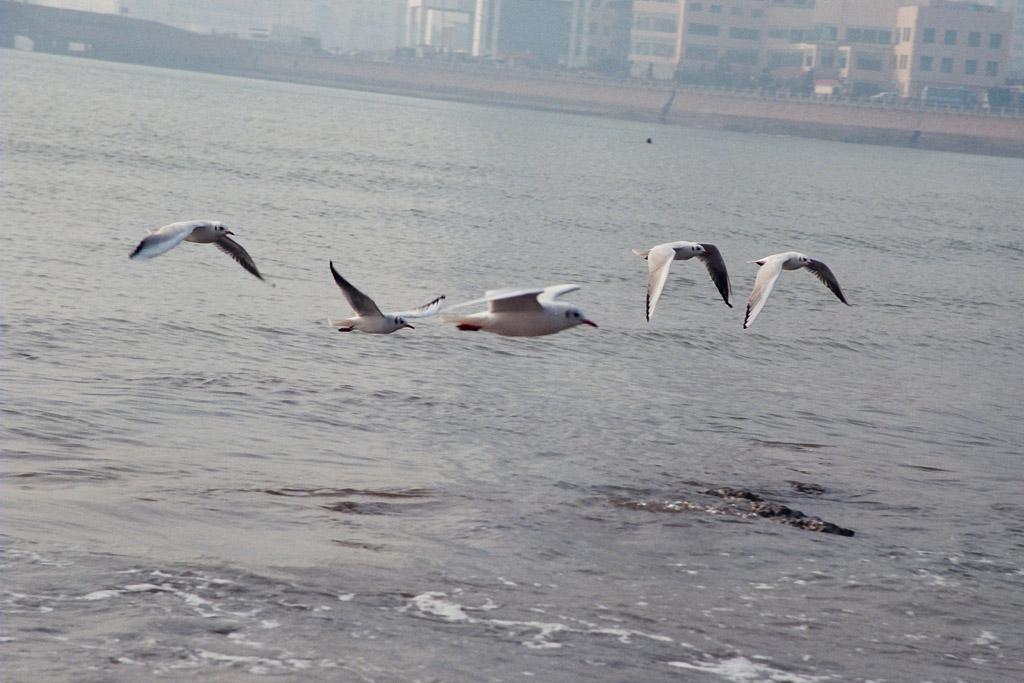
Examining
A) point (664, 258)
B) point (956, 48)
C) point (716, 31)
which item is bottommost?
point (664, 258)

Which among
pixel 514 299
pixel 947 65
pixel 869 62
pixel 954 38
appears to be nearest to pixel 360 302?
pixel 514 299

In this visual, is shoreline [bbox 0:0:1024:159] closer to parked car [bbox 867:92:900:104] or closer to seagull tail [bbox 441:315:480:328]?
parked car [bbox 867:92:900:104]

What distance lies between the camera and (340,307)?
85.0 feet

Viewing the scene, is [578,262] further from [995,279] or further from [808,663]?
[808,663]

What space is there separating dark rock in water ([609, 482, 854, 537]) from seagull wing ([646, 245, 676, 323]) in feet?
8.73

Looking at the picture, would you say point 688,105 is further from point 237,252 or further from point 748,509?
point 237,252

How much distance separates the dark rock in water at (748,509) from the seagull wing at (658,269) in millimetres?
2661

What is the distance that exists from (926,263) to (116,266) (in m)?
31.4

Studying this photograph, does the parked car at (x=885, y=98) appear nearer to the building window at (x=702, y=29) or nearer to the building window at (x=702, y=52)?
the building window at (x=702, y=52)

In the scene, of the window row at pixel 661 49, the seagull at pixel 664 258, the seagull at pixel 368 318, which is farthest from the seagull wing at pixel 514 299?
the window row at pixel 661 49

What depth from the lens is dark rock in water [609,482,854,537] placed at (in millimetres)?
13633

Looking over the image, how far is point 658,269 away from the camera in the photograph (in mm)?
13023

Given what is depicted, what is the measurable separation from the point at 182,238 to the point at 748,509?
24.3 feet

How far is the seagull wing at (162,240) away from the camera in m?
10.5
